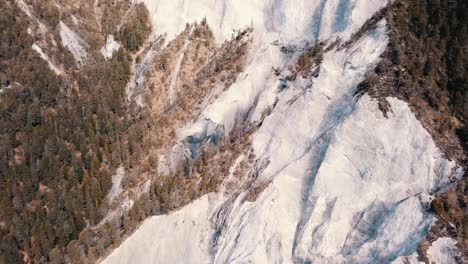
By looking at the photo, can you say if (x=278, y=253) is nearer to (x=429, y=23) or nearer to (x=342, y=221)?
(x=342, y=221)

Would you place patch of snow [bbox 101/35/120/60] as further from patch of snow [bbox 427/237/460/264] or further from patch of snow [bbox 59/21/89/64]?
patch of snow [bbox 427/237/460/264]

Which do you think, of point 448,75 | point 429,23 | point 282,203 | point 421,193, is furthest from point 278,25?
point 421,193

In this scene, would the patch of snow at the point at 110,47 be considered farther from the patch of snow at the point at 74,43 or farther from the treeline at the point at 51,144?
the patch of snow at the point at 74,43

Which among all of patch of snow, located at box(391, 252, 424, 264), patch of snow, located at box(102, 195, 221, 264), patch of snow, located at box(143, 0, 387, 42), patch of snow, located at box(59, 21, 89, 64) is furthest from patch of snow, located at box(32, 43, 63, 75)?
patch of snow, located at box(391, 252, 424, 264)

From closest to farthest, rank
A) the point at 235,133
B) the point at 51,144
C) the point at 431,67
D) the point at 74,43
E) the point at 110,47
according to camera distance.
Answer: the point at 431,67, the point at 235,133, the point at 51,144, the point at 110,47, the point at 74,43

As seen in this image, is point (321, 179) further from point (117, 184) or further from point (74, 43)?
point (74, 43)

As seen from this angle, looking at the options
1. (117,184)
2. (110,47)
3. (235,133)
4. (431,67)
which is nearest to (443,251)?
(431,67)

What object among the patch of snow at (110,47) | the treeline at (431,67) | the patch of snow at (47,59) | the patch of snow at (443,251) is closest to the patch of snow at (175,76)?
the patch of snow at (110,47)
